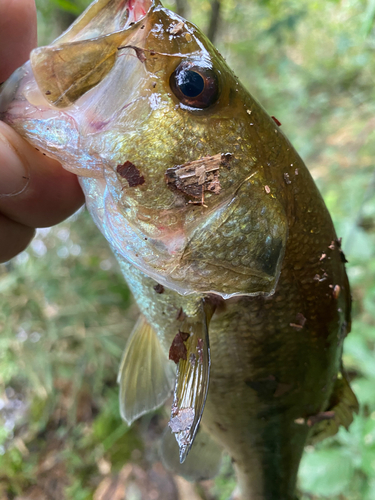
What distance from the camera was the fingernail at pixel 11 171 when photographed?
0.66 meters

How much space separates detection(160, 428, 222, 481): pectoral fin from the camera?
1.23 m

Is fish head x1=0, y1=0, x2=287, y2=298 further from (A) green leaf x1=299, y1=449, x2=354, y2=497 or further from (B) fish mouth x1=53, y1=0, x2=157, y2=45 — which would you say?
(A) green leaf x1=299, y1=449, x2=354, y2=497

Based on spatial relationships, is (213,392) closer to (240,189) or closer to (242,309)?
(242,309)

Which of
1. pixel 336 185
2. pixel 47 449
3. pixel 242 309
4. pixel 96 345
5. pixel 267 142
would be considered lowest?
pixel 336 185

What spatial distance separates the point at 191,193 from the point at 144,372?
68 centimetres

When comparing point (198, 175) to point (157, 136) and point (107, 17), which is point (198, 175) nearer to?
point (157, 136)

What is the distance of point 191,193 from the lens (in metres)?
0.64

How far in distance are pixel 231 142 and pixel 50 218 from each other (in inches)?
23.9

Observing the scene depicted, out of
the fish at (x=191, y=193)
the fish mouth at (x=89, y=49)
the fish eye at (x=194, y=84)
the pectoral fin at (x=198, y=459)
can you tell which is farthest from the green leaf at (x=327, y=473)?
the fish mouth at (x=89, y=49)

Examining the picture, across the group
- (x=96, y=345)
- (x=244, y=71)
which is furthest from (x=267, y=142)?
(x=244, y=71)

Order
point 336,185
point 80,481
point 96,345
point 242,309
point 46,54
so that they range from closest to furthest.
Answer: point 46,54 < point 242,309 < point 80,481 < point 96,345 < point 336,185

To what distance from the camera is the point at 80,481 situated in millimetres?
2307

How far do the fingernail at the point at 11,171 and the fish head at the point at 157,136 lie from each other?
50 mm

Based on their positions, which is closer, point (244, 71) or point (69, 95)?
point (69, 95)
